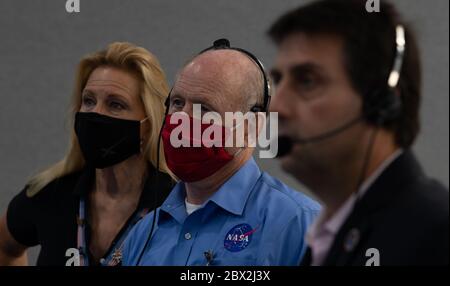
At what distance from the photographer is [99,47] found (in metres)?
2.47

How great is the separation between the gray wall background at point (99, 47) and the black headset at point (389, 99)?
3.42 ft

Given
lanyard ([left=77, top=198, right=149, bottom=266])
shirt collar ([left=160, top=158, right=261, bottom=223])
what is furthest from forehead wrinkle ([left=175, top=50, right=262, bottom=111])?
lanyard ([left=77, top=198, right=149, bottom=266])

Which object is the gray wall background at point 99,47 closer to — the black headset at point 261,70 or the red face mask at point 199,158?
the black headset at point 261,70

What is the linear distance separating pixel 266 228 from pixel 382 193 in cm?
50

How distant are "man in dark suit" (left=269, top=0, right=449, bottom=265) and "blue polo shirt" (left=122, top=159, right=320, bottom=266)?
0.31 meters

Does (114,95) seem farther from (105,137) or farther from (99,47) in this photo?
(99,47)

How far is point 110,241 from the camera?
6.50ft

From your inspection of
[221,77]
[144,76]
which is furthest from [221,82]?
[144,76]

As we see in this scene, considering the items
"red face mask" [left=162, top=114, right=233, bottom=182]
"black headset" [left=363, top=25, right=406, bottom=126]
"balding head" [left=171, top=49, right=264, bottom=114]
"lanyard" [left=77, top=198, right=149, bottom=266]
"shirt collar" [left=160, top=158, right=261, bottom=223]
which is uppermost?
"black headset" [left=363, top=25, right=406, bottom=126]

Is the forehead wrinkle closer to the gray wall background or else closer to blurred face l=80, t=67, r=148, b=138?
blurred face l=80, t=67, r=148, b=138

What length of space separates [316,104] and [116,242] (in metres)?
0.99

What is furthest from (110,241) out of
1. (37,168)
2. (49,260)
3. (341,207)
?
(341,207)

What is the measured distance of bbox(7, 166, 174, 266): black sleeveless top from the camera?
2.00m
